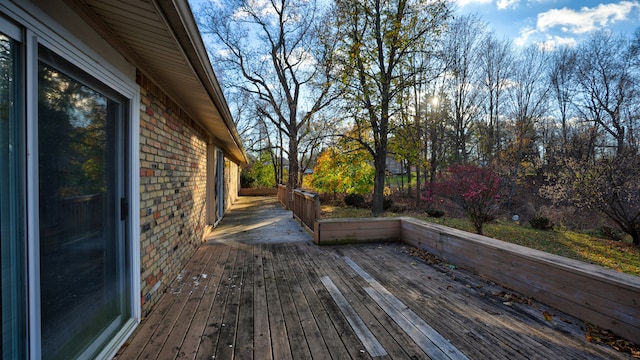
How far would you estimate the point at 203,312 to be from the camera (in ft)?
8.39

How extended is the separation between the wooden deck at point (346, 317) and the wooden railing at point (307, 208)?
1600 mm

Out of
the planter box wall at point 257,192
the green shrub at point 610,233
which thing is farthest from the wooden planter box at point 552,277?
the planter box wall at point 257,192

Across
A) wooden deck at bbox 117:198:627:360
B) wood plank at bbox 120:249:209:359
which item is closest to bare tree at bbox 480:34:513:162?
wooden deck at bbox 117:198:627:360

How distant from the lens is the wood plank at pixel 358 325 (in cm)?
202

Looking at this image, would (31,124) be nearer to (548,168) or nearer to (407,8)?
(407,8)

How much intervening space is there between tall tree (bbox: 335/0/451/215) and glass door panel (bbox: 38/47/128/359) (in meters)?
7.66

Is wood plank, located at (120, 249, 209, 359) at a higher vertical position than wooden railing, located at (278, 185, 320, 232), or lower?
lower

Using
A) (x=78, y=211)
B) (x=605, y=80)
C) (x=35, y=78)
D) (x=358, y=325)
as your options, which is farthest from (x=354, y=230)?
(x=605, y=80)

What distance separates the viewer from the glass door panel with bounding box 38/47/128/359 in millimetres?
1402

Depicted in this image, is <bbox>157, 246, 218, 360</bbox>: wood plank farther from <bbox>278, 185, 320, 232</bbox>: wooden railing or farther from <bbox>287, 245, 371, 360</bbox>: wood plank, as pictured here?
<bbox>278, 185, 320, 232</bbox>: wooden railing

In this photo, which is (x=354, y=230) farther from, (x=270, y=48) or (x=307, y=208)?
(x=270, y=48)

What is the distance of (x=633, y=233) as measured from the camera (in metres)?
6.82

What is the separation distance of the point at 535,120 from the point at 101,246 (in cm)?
1848

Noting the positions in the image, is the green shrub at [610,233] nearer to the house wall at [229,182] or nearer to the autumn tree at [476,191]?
the autumn tree at [476,191]
